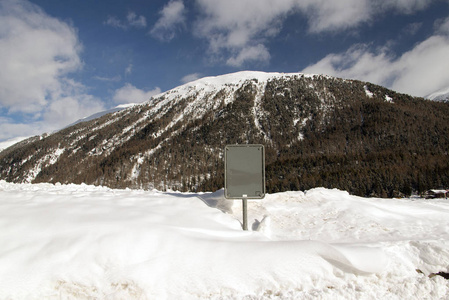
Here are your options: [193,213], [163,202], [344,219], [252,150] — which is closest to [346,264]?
[252,150]

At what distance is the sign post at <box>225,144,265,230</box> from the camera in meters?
5.11

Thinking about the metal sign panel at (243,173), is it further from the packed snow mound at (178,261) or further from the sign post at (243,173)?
the packed snow mound at (178,261)

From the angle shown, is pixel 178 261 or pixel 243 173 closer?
pixel 178 261

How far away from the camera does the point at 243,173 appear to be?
5141 millimetres

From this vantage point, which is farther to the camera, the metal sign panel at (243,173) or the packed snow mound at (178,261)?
the metal sign panel at (243,173)

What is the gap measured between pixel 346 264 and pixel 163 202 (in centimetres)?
456

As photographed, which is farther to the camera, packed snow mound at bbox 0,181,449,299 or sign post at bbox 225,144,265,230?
sign post at bbox 225,144,265,230

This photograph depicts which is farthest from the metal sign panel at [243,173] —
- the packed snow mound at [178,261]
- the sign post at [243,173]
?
the packed snow mound at [178,261]

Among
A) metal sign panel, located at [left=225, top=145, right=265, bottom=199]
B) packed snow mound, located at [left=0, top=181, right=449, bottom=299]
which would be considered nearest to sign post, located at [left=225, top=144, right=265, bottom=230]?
metal sign panel, located at [left=225, top=145, right=265, bottom=199]

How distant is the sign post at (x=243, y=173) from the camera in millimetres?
5113

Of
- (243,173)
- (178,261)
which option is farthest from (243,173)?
(178,261)

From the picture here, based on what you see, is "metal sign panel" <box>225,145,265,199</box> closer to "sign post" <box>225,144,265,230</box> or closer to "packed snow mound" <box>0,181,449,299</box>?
"sign post" <box>225,144,265,230</box>

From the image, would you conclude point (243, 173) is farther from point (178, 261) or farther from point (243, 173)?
point (178, 261)

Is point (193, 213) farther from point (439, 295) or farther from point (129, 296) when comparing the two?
point (439, 295)
